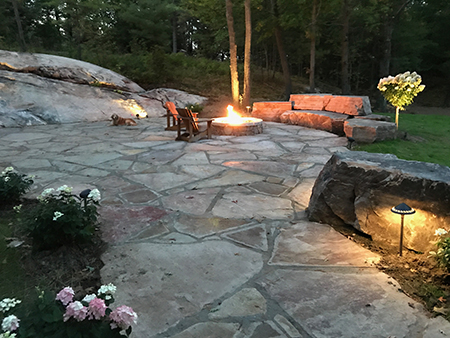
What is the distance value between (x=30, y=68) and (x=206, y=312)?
502 inches

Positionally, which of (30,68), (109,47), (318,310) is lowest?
(318,310)

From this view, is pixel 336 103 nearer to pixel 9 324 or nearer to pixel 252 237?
pixel 252 237

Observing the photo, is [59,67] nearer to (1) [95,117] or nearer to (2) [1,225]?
(1) [95,117]

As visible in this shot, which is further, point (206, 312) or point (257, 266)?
point (257, 266)

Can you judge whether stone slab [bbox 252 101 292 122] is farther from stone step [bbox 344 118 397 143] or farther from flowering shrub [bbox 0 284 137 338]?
flowering shrub [bbox 0 284 137 338]

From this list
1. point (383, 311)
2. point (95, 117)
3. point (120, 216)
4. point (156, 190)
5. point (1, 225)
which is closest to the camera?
point (383, 311)

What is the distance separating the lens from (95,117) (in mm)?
11266

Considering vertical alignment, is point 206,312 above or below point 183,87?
below

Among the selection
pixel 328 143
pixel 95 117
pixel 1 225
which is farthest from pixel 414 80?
pixel 95 117

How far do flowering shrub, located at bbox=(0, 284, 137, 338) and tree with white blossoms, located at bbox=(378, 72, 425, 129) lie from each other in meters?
7.67

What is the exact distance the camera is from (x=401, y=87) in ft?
24.0

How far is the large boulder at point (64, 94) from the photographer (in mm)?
10352

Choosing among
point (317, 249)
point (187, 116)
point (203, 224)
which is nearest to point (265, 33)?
point (187, 116)

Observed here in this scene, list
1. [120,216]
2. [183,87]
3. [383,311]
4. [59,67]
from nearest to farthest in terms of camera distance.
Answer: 1. [383,311]
2. [120,216]
3. [59,67]
4. [183,87]
